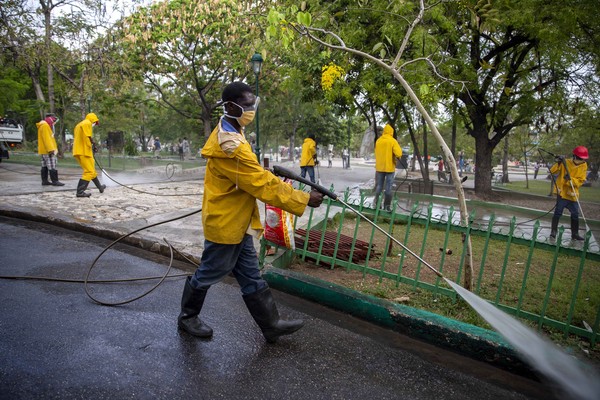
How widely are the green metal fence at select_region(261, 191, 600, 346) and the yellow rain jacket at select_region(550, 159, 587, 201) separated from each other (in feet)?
6.16

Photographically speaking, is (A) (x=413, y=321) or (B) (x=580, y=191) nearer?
(A) (x=413, y=321)

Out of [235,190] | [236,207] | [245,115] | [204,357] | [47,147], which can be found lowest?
[204,357]

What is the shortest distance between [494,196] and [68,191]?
14.6 meters

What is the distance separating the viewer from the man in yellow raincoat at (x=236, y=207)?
255cm

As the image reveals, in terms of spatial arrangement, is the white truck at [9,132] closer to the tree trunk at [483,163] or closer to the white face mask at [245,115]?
the white face mask at [245,115]

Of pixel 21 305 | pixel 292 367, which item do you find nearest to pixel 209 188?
pixel 292 367

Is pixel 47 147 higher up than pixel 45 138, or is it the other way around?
pixel 45 138

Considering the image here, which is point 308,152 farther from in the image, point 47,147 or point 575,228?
point 47,147

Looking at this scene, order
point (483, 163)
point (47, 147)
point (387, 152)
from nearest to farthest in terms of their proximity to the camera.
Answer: point (387, 152) < point (47, 147) < point (483, 163)

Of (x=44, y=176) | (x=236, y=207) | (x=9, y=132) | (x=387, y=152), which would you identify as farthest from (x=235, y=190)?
(x=9, y=132)

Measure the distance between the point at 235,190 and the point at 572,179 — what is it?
7313 mm

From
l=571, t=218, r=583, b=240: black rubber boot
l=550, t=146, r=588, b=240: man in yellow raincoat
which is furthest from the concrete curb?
l=571, t=218, r=583, b=240: black rubber boot

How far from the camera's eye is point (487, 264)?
534 cm

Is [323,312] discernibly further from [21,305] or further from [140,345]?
[21,305]
